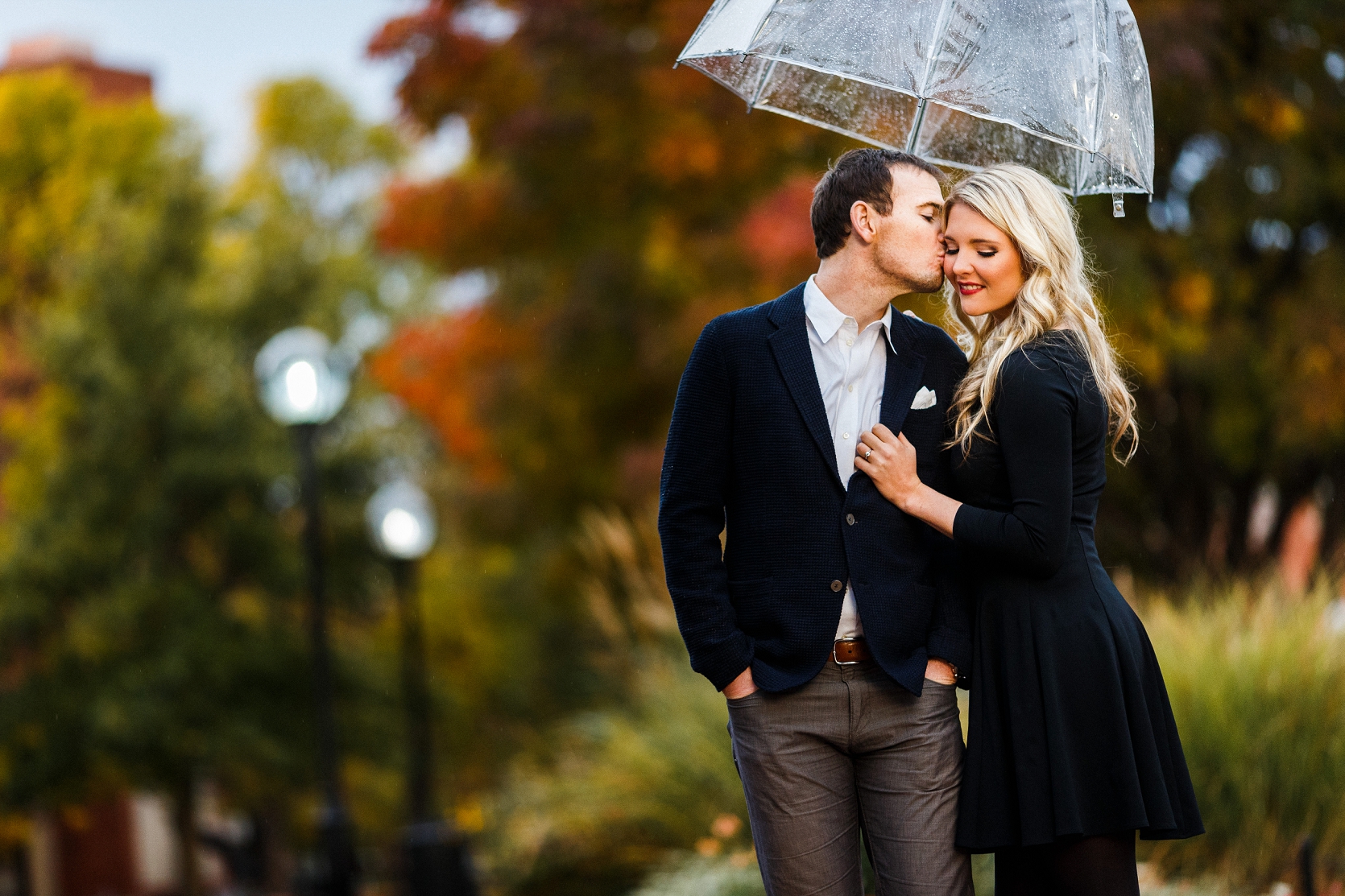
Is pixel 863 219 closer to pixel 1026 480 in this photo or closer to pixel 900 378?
pixel 900 378

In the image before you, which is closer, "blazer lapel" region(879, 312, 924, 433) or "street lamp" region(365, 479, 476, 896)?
"blazer lapel" region(879, 312, 924, 433)

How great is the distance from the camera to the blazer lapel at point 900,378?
312 cm

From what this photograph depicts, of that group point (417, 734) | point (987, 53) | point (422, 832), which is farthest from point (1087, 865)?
point (417, 734)

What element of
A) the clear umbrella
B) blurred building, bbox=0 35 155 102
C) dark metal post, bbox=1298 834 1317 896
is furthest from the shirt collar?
blurred building, bbox=0 35 155 102

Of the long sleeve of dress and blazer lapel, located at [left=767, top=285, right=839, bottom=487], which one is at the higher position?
blazer lapel, located at [left=767, top=285, right=839, bottom=487]

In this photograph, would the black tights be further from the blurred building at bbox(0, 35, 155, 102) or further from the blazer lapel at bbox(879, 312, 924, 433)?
the blurred building at bbox(0, 35, 155, 102)

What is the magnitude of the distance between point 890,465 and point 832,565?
0.27 m

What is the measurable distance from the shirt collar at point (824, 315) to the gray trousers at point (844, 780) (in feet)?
2.56

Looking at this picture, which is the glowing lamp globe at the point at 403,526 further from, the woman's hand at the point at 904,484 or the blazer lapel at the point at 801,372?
the woman's hand at the point at 904,484

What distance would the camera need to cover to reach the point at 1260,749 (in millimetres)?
5746

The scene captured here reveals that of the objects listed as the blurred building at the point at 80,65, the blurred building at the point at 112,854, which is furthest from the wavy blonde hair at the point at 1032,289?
the blurred building at the point at 80,65

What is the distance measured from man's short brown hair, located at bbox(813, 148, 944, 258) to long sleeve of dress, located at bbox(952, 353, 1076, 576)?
521mm

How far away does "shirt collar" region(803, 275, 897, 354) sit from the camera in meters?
3.16

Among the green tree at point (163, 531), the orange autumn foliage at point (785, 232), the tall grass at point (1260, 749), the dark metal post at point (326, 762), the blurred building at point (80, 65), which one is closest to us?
the tall grass at point (1260, 749)
